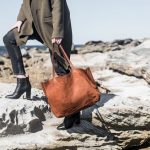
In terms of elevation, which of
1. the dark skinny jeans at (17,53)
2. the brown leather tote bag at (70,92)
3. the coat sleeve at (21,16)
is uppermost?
the coat sleeve at (21,16)

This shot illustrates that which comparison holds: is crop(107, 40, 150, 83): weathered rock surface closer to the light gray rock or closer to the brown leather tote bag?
the light gray rock

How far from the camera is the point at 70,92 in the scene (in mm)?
6090

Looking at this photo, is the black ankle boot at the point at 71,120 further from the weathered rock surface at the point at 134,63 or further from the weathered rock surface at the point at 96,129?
the weathered rock surface at the point at 134,63

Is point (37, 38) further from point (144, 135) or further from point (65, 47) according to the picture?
point (144, 135)

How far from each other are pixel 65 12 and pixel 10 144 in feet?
5.89

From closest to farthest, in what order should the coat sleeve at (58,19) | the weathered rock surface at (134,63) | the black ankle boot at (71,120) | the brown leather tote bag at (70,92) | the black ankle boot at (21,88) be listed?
the brown leather tote bag at (70,92)
the coat sleeve at (58,19)
the black ankle boot at (71,120)
the black ankle boot at (21,88)
the weathered rock surface at (134,63)

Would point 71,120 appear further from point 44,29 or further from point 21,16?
point 21,16

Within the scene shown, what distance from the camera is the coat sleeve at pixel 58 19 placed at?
6242 millimetres

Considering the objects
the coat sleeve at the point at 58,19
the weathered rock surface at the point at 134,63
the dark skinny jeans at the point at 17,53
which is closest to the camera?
the coat sleeve at the point at 58,19

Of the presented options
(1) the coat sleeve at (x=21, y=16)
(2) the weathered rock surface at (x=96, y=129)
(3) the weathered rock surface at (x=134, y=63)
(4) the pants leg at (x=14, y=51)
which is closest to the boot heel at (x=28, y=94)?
(2) the weathered rock surface at (x=96, y=129)

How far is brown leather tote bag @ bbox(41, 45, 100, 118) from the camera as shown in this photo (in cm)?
607

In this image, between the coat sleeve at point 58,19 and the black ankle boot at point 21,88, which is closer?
the coat sleeve at point 58,19

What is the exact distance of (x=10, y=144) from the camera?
6.37 meters

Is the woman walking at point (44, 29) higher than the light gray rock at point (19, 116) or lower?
higher
